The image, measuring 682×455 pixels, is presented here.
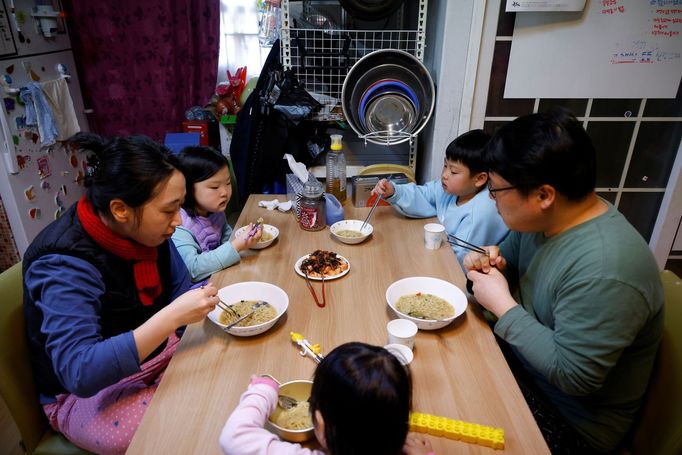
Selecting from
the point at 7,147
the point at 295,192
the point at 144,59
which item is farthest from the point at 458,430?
the point at 144,59

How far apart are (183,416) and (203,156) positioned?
107 centimetres

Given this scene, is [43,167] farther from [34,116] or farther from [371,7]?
[371,7]

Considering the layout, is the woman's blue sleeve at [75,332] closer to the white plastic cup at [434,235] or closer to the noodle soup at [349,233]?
the noodle soup at [349,233]

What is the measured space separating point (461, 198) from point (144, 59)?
2476 millimetres

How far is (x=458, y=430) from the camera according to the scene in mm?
816

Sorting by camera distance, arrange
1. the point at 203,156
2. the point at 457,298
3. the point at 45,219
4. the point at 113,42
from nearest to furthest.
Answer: the point at 457,298
the point at 203,156
the point at 45,219
the point at 113,42

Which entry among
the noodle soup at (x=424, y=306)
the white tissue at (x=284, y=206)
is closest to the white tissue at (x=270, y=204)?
the white tissue at (x=284, y=206)

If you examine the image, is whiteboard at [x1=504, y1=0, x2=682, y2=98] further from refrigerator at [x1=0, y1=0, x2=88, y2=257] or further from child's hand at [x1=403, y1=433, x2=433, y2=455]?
refrigerator at [x1=0, y1=0, x2=88, y2=257]

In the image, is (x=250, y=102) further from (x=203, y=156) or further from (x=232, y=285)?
(x=232, y=285)

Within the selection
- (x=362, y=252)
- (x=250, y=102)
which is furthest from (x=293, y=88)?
(x=362, y=252)

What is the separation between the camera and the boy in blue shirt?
1.60 metres

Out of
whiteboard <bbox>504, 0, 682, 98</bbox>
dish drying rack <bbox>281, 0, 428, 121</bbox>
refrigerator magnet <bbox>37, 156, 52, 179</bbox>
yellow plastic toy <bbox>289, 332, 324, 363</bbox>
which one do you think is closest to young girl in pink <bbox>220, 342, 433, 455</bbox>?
yellow plastic toy <bbox>289, 332, 324, 363</bbox>

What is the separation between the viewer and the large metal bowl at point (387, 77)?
222cm

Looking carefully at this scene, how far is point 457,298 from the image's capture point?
1230 millimetres
